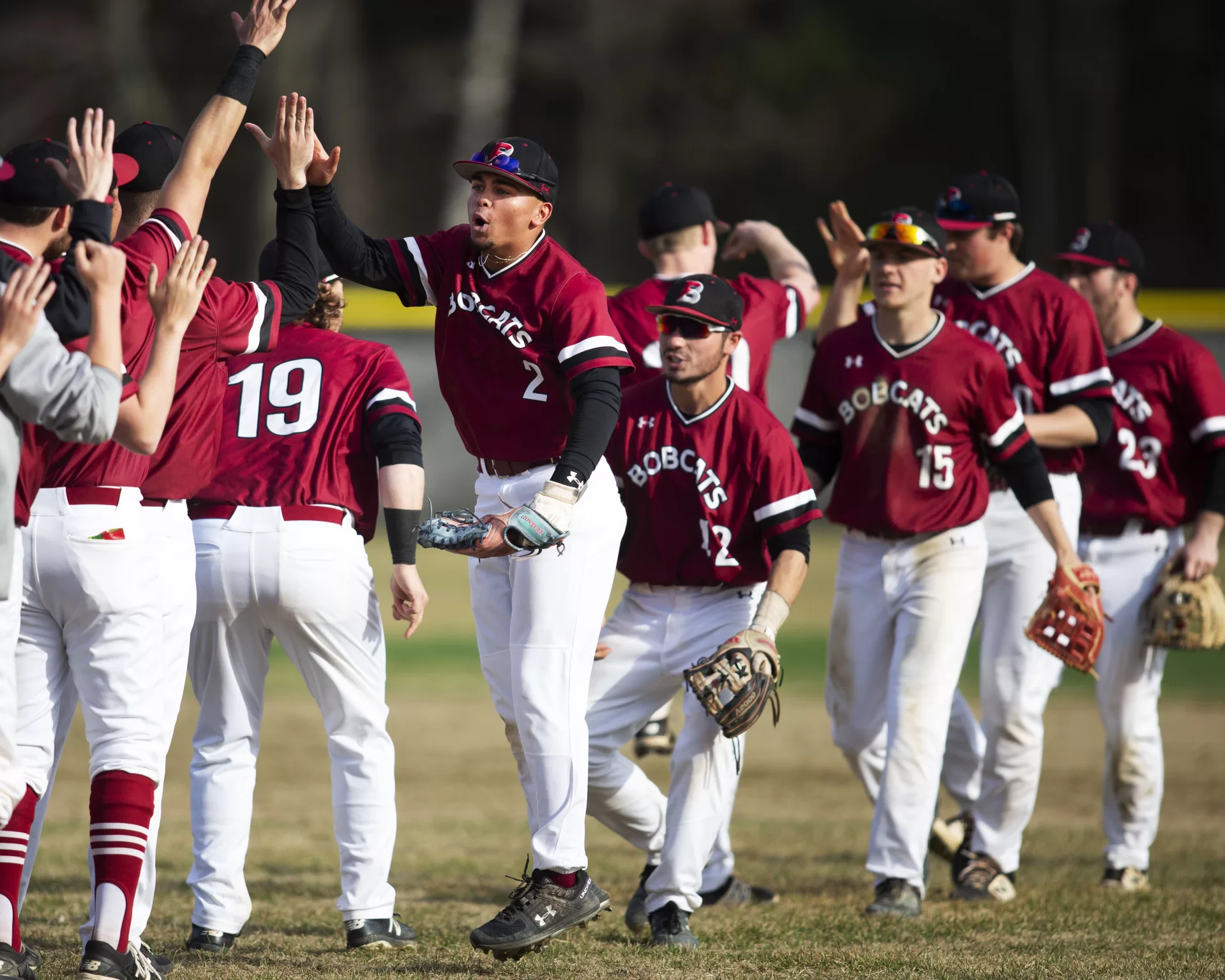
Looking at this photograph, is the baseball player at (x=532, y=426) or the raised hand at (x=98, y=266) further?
the baseball player at (x=532, y=426)

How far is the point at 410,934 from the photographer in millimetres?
4773

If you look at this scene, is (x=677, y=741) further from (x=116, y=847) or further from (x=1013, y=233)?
(x=1013, y=233)

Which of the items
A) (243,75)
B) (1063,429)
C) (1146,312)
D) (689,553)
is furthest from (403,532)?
(1146,312)

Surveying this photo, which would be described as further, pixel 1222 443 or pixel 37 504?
pixel 1222 443

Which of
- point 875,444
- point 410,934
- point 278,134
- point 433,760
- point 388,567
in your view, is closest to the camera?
point 278,134

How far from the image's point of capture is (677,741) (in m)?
5.16

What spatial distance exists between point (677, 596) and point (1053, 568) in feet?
5.86

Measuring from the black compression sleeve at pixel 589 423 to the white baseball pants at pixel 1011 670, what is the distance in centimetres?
221

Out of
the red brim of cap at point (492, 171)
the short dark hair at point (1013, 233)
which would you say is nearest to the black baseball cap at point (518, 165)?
the red brim of cap at point (492, 171)

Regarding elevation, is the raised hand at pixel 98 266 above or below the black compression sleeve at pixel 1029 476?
above

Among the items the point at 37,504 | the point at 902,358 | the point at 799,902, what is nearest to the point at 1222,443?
the point at 902,358

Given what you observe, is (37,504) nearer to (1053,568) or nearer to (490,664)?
(490,664)

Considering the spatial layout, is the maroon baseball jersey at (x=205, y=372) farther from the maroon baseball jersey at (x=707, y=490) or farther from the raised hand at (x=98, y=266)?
the maroon baseball jersey at (x=707, y=490)

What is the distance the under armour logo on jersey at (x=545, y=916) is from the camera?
4.13 metres
